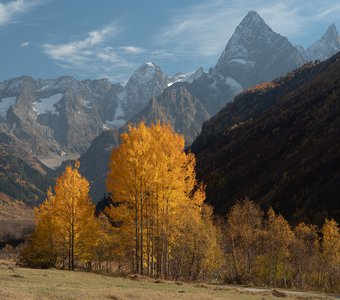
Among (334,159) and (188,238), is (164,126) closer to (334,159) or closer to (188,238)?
(188,238)

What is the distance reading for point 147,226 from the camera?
45.6m

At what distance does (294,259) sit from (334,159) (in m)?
73.3

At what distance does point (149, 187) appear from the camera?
43.7 metres

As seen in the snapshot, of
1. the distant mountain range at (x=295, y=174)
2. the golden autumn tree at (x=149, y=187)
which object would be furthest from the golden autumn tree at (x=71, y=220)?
the distant mountain range at (x=295, y=174)

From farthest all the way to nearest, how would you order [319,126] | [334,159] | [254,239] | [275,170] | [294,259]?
[319,126] < [275,170] < [334,159] < [294,259] < [254,239]

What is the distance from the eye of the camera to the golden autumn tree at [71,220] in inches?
1905

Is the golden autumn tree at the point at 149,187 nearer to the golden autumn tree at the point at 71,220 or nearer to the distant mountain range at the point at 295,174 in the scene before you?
the golden autumn tree at the point at 71,220

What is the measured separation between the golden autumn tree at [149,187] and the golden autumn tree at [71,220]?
4487 mm

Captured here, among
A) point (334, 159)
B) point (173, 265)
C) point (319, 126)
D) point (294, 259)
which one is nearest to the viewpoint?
point (173, 265)

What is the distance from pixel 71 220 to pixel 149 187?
10969 mm

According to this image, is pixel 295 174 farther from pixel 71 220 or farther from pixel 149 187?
pixel 149 187

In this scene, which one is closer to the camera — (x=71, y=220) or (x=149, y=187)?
(x=149, y=187)

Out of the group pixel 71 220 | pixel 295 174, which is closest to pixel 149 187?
pixel 71 220

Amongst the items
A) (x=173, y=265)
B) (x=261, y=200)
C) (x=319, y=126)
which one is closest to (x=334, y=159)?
(x=261, y=200)
